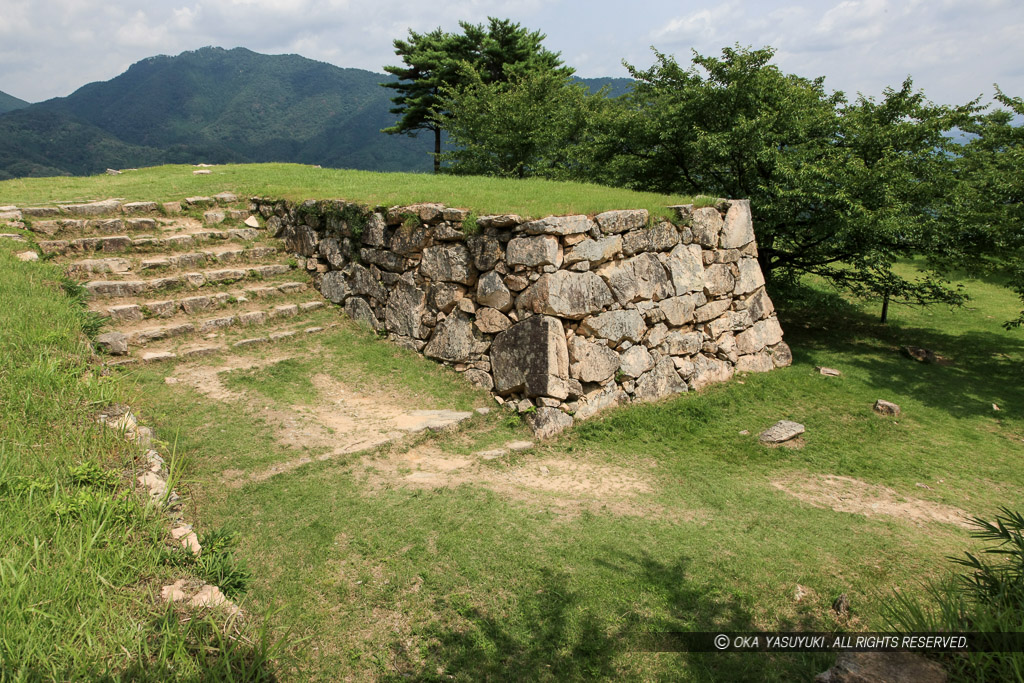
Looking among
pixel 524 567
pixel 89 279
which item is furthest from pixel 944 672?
pixel 89 279

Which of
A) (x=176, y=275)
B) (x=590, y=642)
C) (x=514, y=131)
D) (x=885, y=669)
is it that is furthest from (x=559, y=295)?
(x=514, y=131)

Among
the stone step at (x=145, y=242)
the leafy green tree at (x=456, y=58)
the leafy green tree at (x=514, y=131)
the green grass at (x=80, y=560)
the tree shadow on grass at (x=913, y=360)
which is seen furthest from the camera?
the leafy green tree at (x=456, y=58)

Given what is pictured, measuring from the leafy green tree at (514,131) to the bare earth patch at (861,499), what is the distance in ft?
34.4

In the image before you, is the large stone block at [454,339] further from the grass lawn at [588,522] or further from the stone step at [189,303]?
the stone step at [189,303]

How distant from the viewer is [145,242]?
8922 millimetres

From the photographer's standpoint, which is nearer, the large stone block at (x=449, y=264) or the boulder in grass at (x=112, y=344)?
the boulder in grass at (x=112, y=344)

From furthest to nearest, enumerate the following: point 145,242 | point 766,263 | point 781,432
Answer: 1. point 766,263
2. point 145,242
3. point 781,432

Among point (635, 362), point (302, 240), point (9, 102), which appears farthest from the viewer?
point (9, 102)

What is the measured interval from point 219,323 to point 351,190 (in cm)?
351

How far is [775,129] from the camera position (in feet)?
36.6

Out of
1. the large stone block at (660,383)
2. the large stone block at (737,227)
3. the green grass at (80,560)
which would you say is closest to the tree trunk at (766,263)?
the large stone block at (737,227)

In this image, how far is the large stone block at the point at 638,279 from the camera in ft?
24.4

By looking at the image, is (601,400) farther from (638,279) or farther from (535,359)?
(638,279)

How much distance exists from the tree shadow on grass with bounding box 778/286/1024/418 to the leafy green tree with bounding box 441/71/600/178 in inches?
277
